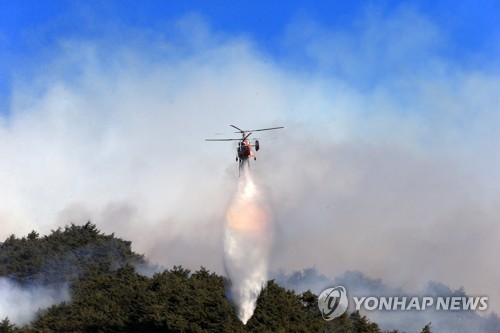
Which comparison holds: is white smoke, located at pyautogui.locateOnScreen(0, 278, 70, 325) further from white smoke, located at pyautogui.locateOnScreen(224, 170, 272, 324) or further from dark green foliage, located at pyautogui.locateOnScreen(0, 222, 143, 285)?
white smoke, located at pyautogui.locateOnScreen(224, 170, 272, 324)

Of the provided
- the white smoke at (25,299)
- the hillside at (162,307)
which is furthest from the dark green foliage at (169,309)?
the white smoke at (25,299)

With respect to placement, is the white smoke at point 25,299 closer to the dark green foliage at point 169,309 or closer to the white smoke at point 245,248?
the dark green foliage at point 169,309

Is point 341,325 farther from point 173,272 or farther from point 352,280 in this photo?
point 352,280

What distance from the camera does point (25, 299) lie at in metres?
125

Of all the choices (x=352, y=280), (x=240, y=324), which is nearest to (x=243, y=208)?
(x=240, y=324)

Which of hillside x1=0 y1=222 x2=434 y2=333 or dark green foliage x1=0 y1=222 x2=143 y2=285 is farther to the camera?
dark green foliage x1=0 y1=222 x2=143 y2=285

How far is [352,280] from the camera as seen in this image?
7126 inches

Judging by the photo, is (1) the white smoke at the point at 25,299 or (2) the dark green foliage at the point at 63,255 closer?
(1) the white smoke at the point at 25,299

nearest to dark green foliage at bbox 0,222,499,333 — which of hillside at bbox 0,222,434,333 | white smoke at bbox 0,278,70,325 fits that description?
hillside at bbox 0,222,434,333

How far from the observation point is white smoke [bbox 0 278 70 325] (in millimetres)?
113500

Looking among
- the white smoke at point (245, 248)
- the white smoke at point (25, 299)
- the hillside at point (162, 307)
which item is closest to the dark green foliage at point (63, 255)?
the hillside at point (162, 307)

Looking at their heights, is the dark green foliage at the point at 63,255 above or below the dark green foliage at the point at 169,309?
above

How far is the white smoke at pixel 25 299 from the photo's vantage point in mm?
113500

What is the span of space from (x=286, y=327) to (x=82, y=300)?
41.6m
